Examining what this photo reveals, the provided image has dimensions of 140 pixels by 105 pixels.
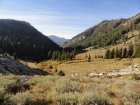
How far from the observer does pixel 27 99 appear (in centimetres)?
732

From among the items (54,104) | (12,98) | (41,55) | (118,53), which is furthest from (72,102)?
(41,55)

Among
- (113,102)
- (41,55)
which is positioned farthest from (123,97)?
(41,55)

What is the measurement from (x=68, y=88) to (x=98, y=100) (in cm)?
227

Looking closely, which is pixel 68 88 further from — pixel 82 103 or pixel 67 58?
pixel 67 58

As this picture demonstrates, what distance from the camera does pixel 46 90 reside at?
31.8 ft

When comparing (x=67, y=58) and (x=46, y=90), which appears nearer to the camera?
(x=46, y=90)

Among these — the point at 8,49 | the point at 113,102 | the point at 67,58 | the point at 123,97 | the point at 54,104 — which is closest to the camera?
the point at 54,104

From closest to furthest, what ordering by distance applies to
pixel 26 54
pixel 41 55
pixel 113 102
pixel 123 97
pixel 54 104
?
pixel 54 104
pixel 113 102
pixel 123 97
pixel 26 54
pixel 41 55

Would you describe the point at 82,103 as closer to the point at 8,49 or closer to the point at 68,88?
the point at 68,88

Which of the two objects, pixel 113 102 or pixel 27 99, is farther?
pixel 113 102

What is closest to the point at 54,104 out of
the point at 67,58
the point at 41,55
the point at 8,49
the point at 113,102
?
the point at 113,102

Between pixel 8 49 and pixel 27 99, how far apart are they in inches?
6348

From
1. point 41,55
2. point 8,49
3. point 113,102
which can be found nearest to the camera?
point 113,102

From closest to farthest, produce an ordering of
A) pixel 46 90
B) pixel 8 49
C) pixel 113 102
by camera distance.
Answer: pixel 113 102, pixel 46 90, pixel 8 49
